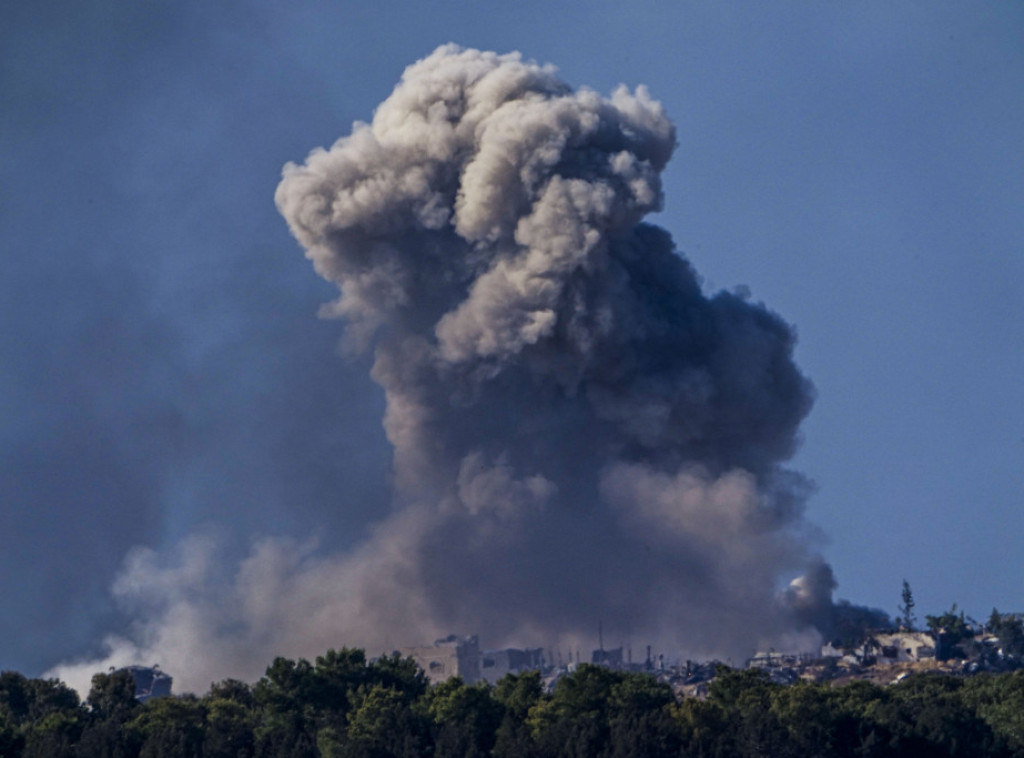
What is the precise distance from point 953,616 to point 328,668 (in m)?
67.6

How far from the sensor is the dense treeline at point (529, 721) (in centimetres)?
6544

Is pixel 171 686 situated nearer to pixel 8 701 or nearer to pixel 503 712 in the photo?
pixel 8 701

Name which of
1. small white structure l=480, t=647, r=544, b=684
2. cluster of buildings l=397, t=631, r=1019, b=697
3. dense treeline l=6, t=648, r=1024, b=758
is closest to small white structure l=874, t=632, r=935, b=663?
cluster of buildings l=397, t=631, r=1019, b=697

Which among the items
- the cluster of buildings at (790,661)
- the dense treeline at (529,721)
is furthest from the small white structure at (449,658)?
the dense treeline at (529,721)

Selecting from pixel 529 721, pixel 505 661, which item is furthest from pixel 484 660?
pixel 529 721

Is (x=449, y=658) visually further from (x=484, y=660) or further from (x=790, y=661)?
(x=790, y=661)

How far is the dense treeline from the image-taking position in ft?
215

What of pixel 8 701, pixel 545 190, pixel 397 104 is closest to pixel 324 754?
pixel 8 701

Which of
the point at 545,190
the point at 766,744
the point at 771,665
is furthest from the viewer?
the point at 771,665

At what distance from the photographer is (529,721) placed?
2731 inches

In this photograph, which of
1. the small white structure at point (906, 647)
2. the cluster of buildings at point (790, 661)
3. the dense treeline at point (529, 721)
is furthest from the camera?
the small white structure at point (906, 647)

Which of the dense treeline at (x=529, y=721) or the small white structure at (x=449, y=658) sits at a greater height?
the small white structure at (x=449, y=658)

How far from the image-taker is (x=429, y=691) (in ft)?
252

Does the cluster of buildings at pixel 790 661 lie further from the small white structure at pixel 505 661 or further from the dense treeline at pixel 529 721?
the dense treeline at pixel 529 721
